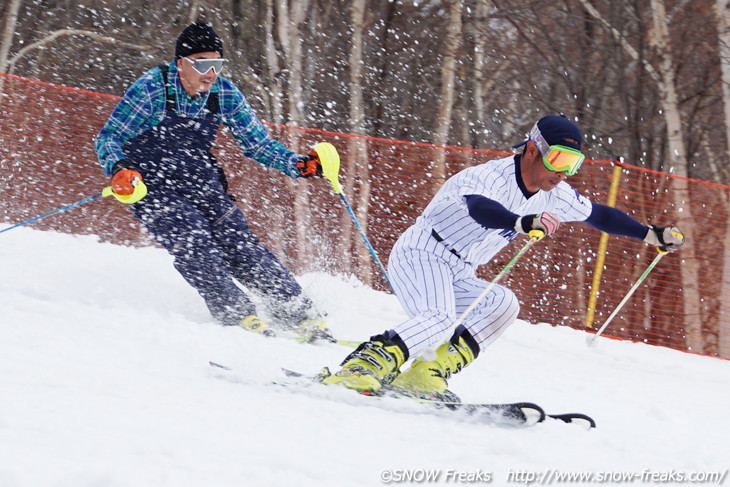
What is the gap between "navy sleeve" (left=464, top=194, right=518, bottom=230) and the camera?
10.9 ft

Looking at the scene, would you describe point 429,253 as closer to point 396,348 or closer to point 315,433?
point 396,348

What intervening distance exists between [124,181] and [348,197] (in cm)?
394

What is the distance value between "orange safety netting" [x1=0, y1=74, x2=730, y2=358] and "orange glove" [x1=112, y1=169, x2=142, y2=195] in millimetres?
3361

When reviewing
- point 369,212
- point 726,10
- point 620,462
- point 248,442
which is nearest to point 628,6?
point 726,10

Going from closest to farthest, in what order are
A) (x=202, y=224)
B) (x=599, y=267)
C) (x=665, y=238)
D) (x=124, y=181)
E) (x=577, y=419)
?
(x=577, y=419) → (x=665, y=238) → (x=124, y=181) → (x=202, y=224) → (x=599, y=267)

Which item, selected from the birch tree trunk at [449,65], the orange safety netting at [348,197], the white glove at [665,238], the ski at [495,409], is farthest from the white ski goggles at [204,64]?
the birch tree trunk at [449,65]

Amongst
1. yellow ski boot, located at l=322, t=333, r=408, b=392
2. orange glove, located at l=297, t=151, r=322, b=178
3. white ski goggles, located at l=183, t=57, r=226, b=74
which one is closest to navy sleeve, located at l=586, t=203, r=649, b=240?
yellow ski boot, located at l=322, t=333, r=408, b=392

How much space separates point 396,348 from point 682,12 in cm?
1021

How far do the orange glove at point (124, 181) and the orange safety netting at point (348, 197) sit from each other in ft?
11.0

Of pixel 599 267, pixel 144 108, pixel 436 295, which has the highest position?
pixel 144 108

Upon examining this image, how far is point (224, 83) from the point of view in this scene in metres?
4.86

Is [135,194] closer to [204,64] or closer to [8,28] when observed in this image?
[204,64]

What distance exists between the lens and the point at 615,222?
162 inches

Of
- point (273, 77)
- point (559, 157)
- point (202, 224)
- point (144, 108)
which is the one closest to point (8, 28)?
point (273, 77)
